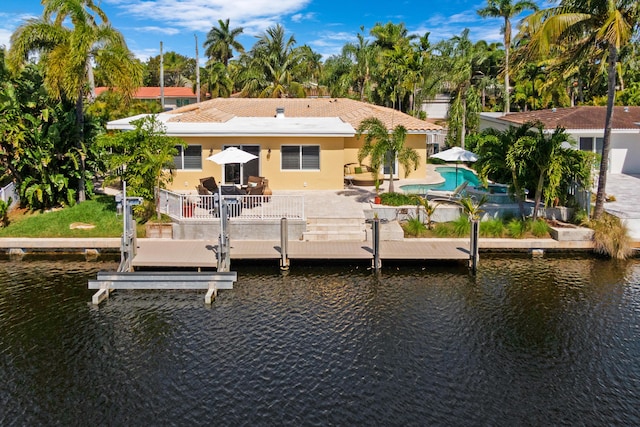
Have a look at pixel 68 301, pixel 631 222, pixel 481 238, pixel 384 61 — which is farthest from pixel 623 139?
pixel 68 301

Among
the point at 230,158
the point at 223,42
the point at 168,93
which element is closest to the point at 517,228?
the point at 230,158

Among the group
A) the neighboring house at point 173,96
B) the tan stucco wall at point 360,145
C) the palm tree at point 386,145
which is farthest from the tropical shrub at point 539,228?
the neighboring house at point 173,96

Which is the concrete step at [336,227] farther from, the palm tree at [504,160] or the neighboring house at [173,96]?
the neighboring house at [173,96]

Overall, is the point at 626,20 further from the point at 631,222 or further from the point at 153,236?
the point at 153,236

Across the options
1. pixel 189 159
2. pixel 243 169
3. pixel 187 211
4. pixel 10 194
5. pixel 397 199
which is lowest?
pixel 187 211

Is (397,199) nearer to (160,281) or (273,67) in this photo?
(160,281)

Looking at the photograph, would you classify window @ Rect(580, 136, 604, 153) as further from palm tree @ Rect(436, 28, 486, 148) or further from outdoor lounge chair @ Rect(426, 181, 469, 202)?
outdoor lounge chair @ Rect(426, 181, 469, 202)
